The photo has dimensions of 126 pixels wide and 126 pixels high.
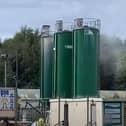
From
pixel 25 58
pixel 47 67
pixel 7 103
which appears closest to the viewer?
pixel 7 103

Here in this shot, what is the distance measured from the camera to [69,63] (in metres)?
52.1

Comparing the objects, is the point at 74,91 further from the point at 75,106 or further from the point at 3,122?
the point at 3,122

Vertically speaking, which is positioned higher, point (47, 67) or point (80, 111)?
point (47, 67)

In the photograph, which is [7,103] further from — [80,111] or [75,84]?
[75,84]

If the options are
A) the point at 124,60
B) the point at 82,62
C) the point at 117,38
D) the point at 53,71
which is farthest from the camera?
the point at 124,60

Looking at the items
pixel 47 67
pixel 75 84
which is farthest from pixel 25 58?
pixel 75 84

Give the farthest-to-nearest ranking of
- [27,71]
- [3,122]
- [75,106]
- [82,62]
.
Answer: [27,71], [82,62], [75,106], [3,122]

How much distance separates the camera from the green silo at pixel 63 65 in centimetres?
5138

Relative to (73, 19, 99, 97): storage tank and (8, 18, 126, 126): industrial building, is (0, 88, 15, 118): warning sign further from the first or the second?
(73, 19, 99, 97): storage tank

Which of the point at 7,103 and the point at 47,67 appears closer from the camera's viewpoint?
the point at 7,103

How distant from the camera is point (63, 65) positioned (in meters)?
52.4

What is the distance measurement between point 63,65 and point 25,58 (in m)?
44.8

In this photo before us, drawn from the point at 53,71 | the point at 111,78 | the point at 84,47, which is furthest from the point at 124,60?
the point at 84,47

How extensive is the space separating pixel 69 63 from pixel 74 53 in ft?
6.67
